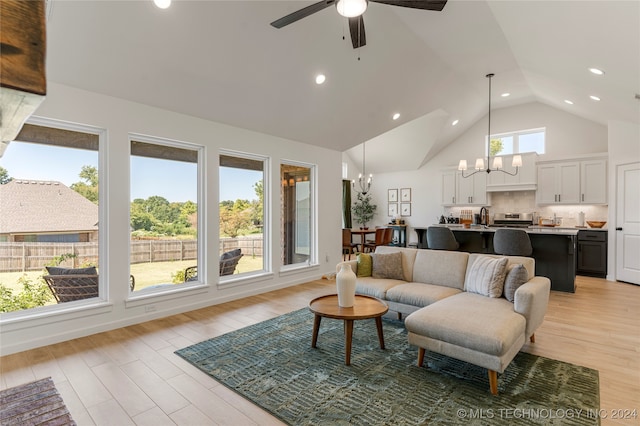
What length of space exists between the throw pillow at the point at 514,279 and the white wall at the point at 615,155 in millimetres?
4565

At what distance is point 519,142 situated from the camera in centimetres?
822

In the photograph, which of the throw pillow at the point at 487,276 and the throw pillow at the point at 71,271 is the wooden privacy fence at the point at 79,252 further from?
the throw pillow at the point at 487,276

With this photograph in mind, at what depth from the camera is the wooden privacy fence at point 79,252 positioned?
10.6 feet

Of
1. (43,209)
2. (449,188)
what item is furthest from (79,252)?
(449,188)

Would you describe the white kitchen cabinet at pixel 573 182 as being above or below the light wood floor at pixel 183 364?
above

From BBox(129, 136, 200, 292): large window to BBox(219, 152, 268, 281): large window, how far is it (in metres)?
0.46

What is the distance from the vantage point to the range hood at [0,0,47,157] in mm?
451

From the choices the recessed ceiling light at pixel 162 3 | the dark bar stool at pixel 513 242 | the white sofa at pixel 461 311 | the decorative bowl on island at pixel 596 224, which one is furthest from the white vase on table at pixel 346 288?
the decorative bowl on island at pixel 596 224

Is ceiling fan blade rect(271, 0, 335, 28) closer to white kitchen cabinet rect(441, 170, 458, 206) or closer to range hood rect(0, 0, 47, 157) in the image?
range hood rect(0, 0, 47, 157)

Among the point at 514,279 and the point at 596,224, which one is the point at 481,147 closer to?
the point at 596,224

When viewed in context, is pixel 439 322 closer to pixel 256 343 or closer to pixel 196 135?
pixel 256 343

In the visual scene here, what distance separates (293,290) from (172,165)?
272 cm

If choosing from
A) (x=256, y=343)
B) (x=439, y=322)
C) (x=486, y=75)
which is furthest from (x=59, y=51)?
(x=486, y=75)

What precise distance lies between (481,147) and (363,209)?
3.97 metres
